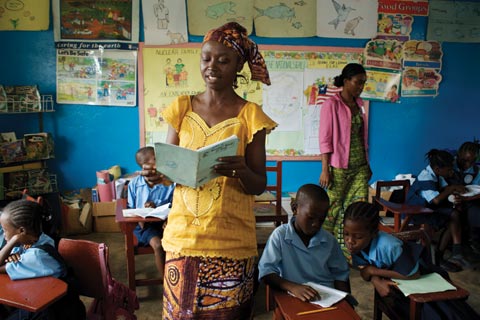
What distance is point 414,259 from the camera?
64.4 inches

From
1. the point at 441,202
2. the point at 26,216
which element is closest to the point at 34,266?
the point at 26,216

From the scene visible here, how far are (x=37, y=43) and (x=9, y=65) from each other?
0.35 m

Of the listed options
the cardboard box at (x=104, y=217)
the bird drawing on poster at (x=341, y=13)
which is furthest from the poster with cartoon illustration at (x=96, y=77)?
the bird drawing on poster at (x=341, y=13)

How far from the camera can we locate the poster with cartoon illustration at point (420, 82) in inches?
169

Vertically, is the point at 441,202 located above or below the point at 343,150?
below

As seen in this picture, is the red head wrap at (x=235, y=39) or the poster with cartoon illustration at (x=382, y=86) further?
the poster with cartoon illustration at (x=382, y=86)

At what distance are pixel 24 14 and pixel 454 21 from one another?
458 cm

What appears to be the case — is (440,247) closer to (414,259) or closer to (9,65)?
(414,259)

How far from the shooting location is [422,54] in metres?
4.26

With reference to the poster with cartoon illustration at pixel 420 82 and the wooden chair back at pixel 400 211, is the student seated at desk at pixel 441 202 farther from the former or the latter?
the poster with cartoon illustration at pixel 420 82

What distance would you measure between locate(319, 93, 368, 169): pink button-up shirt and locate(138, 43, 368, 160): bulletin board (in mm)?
1170

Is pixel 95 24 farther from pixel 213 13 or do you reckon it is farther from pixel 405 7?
pixel 405 7

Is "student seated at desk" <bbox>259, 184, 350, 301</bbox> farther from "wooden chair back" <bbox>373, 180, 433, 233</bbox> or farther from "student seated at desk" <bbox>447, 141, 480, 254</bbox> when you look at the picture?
"student seated at desk" <bbox>447, 141, 480, 254</bbox>

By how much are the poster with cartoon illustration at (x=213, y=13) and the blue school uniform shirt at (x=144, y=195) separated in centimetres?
188
